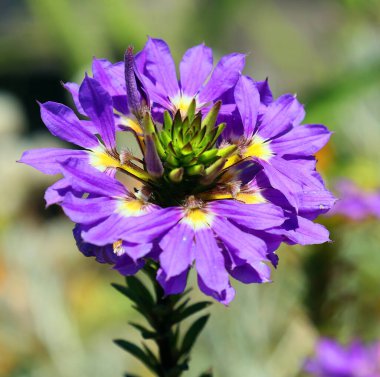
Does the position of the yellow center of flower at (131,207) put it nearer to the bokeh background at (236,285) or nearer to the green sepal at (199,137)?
the green sepal at (199,137)

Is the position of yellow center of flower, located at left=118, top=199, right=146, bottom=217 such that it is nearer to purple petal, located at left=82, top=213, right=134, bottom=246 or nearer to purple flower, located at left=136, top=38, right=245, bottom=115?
purple petal, located at left=82, top=213, right=134, bottom=246

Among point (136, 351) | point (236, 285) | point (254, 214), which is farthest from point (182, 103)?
point (236, 285)

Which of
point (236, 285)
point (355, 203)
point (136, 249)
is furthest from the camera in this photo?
point (236, 285)

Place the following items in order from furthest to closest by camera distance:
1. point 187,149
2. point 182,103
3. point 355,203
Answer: point 355,203 → point 182,103 → point 187,149

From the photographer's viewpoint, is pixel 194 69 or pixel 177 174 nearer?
pixel 177 174

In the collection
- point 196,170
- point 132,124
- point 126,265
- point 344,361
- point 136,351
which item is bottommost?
point 344,361

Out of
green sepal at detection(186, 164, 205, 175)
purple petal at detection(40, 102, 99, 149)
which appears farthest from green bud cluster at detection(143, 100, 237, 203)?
purple petal at detection(40, 102, 99, 149)

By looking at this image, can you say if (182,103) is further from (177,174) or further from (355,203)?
(355,203)
